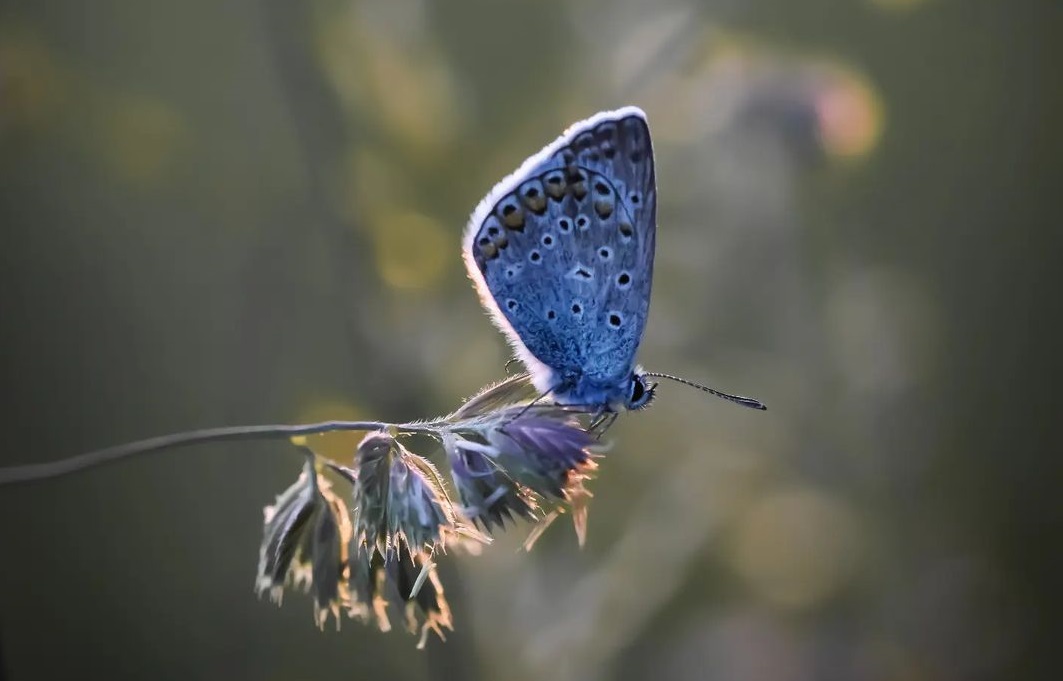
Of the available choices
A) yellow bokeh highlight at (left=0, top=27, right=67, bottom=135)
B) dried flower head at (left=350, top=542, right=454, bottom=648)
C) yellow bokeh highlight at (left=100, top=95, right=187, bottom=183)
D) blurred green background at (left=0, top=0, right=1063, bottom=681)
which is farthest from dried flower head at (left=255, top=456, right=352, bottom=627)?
yellow bokeh highlight at (left=0, top=27, right=67, bottom=135)

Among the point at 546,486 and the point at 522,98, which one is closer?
the point at 546,486

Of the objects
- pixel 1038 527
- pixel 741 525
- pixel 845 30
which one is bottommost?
pixel 1038 527

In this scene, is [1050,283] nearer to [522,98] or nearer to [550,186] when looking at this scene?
[522,98]

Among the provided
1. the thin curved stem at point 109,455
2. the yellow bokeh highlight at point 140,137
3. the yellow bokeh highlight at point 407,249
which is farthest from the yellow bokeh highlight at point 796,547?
the yellow bokeh highlight at point 140,137

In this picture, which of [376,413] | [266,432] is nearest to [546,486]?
[266,432]

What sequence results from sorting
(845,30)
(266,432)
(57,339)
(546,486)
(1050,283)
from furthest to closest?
(1050,283)
(845,30)
(57,339)
(546,486)
(266,432)

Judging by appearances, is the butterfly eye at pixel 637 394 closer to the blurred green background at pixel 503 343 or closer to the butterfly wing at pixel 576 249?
the butterfly wing at pixel 576 249

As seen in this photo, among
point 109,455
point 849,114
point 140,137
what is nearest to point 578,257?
point 109,455
